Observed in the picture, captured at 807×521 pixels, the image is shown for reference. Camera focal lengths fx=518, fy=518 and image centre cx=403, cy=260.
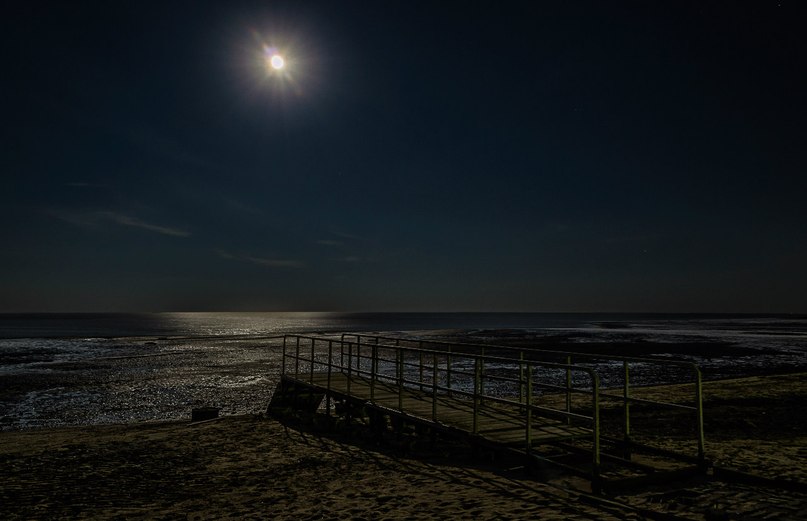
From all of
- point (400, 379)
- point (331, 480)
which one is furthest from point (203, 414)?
point (331, 480)

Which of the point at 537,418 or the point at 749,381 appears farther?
the point at 749,381

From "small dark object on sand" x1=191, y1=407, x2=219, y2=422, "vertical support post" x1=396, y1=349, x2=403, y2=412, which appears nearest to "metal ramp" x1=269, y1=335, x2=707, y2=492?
"vertical support post" x1=396, y1=349, x2=403, y2=412

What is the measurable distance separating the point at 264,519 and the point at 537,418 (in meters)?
5.54

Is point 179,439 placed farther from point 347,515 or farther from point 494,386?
point 494,386

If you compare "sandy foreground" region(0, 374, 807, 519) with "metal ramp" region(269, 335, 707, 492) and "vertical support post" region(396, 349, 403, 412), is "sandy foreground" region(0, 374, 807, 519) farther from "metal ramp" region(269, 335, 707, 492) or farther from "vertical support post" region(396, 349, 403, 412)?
"vertical support post" region(396, 349, 403, 412)

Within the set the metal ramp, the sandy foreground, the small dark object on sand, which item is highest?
the metal ramp

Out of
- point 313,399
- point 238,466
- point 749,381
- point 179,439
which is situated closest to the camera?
point 238,466

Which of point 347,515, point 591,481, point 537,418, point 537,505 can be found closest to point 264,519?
point 347,515

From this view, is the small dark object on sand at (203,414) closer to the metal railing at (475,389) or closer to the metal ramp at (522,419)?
the metal ramp at (522,419)

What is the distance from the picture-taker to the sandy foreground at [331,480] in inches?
242

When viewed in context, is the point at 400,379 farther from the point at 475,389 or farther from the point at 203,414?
the point at 203,414

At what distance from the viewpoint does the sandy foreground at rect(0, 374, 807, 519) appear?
614cm

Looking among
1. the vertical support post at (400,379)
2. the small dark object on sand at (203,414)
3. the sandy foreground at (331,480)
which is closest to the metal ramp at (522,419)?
the vertical support post at (400,379)

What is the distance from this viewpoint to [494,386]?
22891mm
